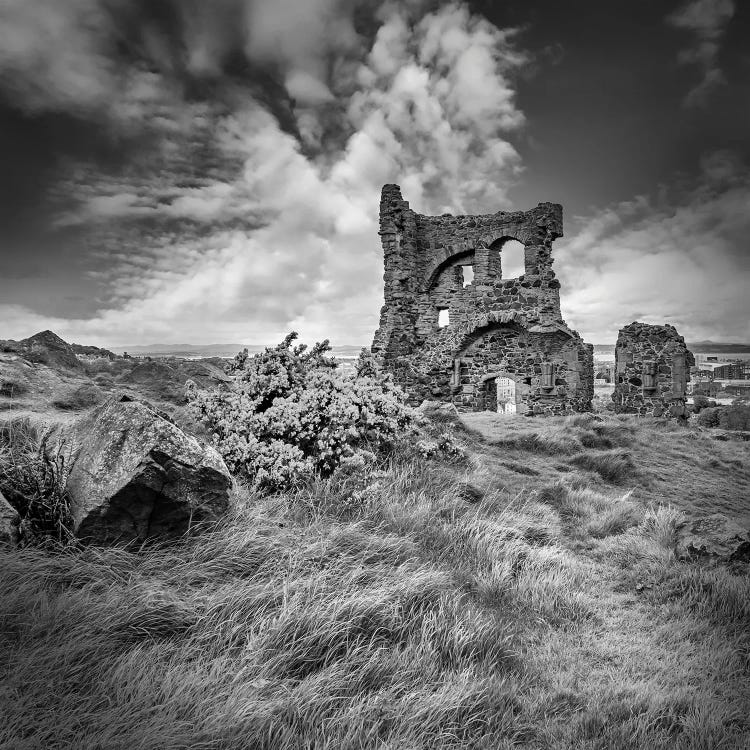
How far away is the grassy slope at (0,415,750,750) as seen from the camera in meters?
2.18

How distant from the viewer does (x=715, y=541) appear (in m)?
4.99

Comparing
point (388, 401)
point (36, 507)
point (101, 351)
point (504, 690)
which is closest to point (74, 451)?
point (36, 507)

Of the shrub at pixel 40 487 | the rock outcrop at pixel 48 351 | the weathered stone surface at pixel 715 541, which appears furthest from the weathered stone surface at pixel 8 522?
the rock outcrop at pixel 48 351

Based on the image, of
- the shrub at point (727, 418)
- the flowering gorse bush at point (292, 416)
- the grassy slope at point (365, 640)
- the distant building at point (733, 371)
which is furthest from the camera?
the distant building at point (733, 371)

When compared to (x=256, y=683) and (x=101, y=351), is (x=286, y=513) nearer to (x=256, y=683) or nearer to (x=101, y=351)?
(x=256, y=683)

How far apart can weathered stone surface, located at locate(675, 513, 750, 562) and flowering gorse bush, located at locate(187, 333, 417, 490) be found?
345 centimetres

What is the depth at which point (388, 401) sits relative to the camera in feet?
22.3

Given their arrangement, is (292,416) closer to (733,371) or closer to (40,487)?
(40,487)

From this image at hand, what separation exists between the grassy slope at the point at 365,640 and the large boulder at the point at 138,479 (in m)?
0.19

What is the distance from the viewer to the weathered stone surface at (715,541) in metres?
4.70

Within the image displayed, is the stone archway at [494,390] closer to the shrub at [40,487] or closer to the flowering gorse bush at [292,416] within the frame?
the flowering gorse bush at [292,416]

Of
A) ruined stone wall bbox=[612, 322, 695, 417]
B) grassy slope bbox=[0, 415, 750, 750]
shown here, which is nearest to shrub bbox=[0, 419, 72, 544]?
grassy slope bbox=[0, 415, 750, 750]

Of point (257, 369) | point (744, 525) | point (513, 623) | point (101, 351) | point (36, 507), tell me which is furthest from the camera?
point (101, 351)

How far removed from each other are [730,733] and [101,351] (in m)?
25.0
